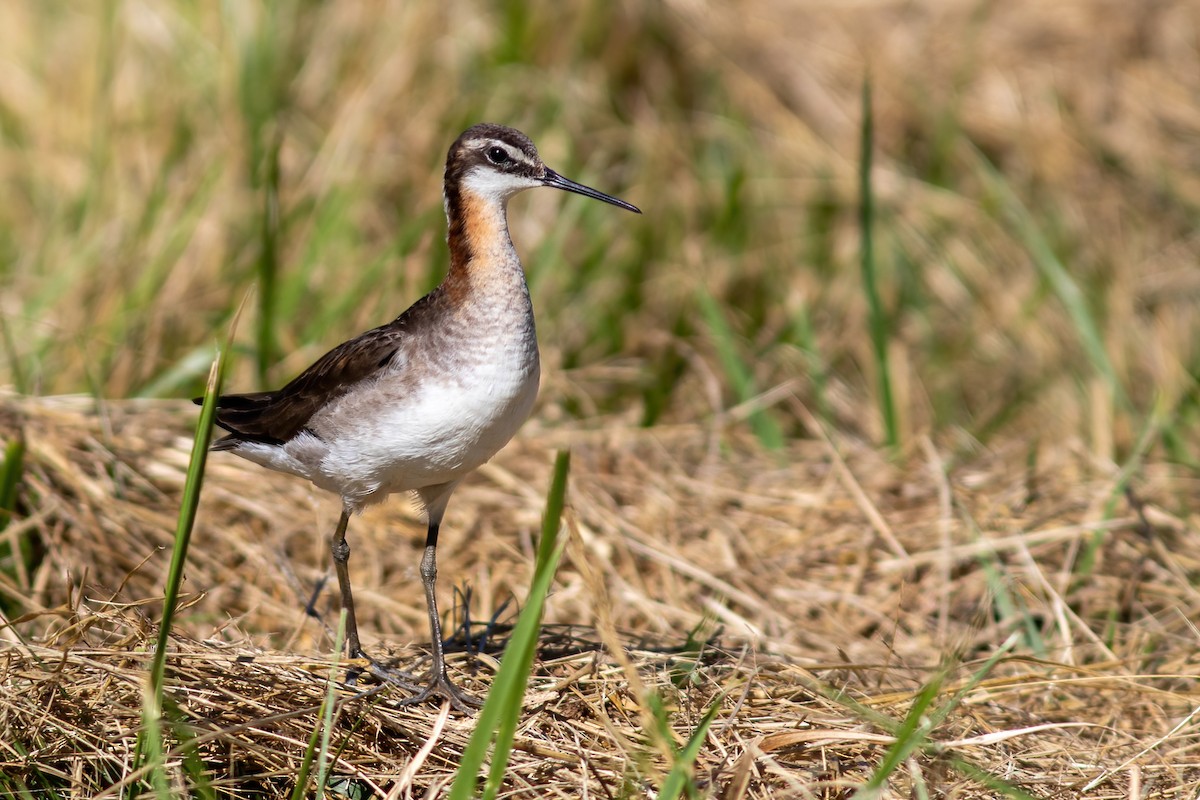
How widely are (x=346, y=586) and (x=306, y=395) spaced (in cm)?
66

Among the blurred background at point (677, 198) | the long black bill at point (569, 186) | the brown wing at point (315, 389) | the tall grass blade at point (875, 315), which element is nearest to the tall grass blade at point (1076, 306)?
the blurred background at point (677, 198)

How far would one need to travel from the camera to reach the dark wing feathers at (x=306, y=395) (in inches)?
171

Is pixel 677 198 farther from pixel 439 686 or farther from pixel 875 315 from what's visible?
pixel 439 686

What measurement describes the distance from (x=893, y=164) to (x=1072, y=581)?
13.5 feet

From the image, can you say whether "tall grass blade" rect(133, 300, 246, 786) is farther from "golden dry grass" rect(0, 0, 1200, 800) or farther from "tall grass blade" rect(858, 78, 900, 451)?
"tall grass blade" rect(858, 78, 900, 451)

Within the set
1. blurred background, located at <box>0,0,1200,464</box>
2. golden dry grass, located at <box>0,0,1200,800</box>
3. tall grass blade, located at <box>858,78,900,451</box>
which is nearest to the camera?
golden dry grass, located at <box>0,0,1200,800</box>

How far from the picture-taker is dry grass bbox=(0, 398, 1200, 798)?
3527mm

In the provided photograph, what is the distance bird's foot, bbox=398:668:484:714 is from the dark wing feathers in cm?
97

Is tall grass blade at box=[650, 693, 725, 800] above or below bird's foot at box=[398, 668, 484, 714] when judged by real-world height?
above

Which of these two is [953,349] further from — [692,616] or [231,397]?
[231,397]

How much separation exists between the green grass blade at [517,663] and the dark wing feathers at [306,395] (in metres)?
1.70

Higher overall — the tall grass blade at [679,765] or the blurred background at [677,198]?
the blurred background at [677,198]

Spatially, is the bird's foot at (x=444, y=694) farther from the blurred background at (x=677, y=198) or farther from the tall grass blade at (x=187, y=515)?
the blurred background at (x=677, y=198)

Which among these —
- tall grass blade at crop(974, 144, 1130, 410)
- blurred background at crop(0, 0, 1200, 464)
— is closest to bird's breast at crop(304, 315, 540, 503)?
blurred background at crop(0, 0, 1200, 464)
